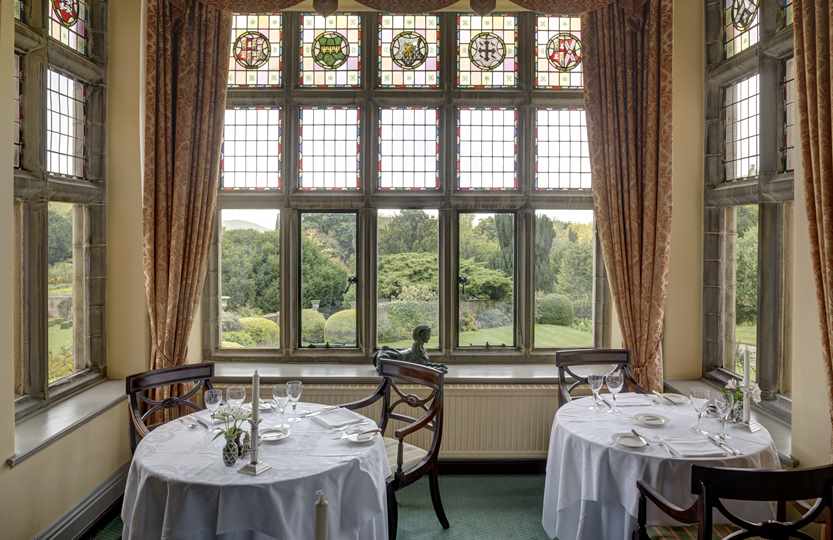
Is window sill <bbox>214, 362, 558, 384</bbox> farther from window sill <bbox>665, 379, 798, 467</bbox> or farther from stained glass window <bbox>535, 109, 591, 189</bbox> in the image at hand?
stained glass window <bbox>535, 109, 591, 189</bbox>

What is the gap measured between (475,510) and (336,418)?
129 cm

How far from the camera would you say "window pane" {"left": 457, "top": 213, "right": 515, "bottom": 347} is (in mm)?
4777

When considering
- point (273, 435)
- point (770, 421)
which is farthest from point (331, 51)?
point (770, 421)

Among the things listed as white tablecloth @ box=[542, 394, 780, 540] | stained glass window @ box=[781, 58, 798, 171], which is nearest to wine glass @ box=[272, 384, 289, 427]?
white tablecloth @ box=[542, 394, 780, 540]

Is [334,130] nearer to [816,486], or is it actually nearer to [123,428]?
[123,428]

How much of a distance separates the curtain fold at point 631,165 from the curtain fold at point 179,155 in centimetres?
264

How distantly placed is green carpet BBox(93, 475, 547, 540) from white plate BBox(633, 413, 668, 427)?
36.0 inches

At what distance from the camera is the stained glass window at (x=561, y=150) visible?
15.6 ft

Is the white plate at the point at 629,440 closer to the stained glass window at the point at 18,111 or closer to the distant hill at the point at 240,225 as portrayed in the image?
the distant hill at the point at 240,225

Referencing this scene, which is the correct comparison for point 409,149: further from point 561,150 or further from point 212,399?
point 212,399

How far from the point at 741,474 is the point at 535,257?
113 inches

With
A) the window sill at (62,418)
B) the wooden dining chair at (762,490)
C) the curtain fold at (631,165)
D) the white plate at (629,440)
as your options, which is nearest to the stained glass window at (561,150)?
the curtain fold at (631,165)

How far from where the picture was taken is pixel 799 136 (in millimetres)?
2877

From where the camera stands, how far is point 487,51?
473 centimetres
